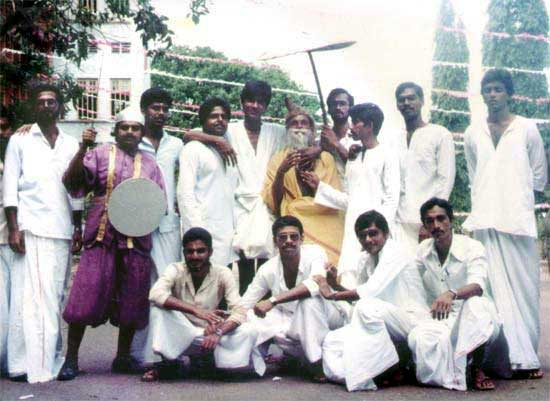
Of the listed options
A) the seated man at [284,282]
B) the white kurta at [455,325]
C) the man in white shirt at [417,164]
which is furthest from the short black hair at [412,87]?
the seated man at [284,282]

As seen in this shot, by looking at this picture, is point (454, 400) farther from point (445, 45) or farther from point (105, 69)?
point (105, 69)

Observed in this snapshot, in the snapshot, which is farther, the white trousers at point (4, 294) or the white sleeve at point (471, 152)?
the white sleeve at point (471, 152)

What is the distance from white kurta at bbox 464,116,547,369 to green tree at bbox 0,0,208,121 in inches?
119

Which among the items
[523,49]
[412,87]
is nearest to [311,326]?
[412,87]

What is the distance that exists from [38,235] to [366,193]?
7.52 feet

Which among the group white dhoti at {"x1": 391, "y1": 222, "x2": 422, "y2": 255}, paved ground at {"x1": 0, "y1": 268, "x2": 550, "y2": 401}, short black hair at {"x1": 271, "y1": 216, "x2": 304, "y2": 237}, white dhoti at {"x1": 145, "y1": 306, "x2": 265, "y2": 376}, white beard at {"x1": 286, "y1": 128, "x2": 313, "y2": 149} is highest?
white beard at {"x1": 286, "y1": 128, "x2": 313, "y2": 149}

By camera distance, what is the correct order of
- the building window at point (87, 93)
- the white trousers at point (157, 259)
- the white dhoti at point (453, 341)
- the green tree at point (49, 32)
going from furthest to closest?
the building window at point (87, 93) < the green tree at point (49, 32) < the white trousers at point (157, 259) < the white dhoti at point (453, 341)

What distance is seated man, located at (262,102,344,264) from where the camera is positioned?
6.42 metres

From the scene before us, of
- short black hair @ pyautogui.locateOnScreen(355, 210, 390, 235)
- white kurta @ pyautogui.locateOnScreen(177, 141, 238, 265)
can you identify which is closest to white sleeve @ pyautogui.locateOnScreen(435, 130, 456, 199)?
short black hair @ pyautogui.locateOnScreen(355, 210, 390, 235)

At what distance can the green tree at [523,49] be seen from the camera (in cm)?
892

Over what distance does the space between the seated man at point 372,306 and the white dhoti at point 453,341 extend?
0.16 m

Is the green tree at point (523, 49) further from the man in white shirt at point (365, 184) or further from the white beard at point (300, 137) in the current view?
the white beard at point (300, 137)

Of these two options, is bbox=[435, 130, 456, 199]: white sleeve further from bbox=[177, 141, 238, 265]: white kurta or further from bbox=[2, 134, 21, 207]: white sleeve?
bbox=[2, 134, 21, 207]: white sleeve

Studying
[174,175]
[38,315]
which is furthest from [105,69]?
[38,315]
